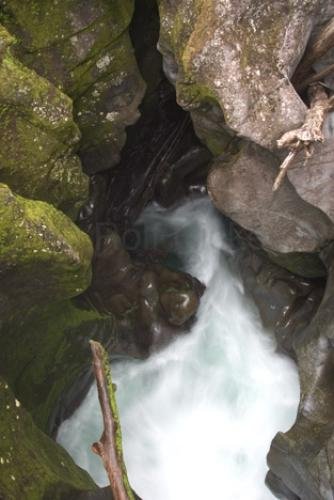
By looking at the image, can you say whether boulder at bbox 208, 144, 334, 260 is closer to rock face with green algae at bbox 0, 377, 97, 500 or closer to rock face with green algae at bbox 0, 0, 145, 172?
rock face with green algae at bbox 0, 0, 145, 172

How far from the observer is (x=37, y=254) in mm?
5414

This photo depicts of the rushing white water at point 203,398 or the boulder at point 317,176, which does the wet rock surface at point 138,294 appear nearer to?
the rushing white water at point 203,398

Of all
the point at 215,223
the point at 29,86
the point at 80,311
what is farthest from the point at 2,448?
the point at 215,223

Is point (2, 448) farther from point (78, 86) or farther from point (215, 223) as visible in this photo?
point (215, 223)

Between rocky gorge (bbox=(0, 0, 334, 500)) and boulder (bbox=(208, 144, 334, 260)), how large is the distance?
0.02m

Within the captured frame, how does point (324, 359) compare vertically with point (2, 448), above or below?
below

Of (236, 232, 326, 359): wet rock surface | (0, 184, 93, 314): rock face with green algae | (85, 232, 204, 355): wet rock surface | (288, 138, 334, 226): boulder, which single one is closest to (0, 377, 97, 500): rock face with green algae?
(0, 184, 93, 314): rock face with green algae

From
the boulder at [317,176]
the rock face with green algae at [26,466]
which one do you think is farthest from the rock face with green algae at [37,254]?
the boulder at [317,176]

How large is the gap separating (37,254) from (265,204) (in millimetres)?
2872

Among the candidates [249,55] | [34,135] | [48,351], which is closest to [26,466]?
[48,351]

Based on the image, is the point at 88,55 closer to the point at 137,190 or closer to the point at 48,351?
the point at 137,190

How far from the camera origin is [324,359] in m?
6.79

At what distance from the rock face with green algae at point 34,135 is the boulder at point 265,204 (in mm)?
1823

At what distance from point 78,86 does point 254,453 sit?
6283 millimetres
